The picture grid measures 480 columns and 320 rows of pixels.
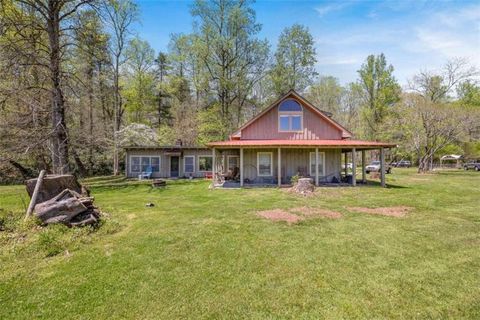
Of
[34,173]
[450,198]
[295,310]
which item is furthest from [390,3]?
[34,173]

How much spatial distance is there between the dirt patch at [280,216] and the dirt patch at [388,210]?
245cm

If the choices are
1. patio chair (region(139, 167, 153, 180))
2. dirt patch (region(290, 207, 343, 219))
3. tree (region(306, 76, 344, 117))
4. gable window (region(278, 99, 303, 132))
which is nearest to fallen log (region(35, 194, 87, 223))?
dirt patch (region(290, 207, 343, 219))

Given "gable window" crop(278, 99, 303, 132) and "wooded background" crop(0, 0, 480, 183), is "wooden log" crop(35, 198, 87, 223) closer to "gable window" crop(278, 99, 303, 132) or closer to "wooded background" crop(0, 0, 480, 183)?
"wooded background" crop(0, 0, 480, 183)

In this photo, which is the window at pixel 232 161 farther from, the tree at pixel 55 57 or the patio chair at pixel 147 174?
the tree at pixel 55 57

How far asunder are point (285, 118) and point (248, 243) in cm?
1242

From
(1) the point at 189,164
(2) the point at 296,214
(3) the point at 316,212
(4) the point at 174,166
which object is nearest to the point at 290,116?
(3) the point at 316,212

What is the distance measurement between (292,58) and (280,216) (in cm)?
2330

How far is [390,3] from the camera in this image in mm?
12227

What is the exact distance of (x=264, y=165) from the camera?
53.6ft

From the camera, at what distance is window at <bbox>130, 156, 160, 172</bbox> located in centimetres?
2206

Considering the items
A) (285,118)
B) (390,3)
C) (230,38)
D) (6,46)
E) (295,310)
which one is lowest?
(295,310)

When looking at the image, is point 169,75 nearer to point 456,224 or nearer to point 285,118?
point 285,118

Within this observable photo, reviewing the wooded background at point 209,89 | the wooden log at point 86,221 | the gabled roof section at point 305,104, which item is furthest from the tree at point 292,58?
the wooden log at point 86,221

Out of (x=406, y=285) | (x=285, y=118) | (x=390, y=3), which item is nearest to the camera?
(x=406, y=285)
